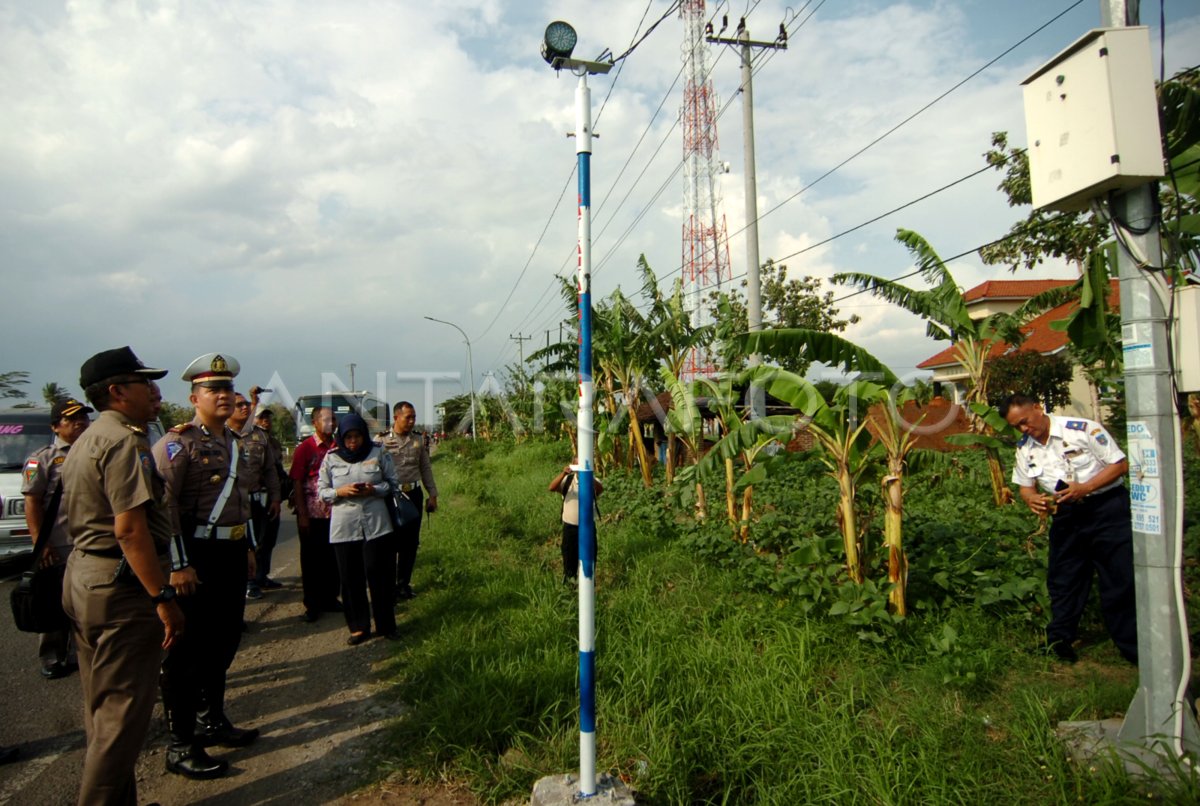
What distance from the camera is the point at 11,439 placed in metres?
8.09

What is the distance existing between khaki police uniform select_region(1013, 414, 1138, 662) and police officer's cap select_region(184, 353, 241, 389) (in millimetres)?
4967

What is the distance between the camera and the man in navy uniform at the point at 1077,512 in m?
3.95

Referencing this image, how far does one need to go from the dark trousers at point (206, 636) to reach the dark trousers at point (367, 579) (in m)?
1.14

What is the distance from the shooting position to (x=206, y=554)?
3.87 m

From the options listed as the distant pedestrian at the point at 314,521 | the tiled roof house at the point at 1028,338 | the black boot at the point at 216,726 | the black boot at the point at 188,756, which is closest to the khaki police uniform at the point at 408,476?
the distant pedestrian at the point at 314,521

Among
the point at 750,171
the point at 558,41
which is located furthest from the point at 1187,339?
the point at 750,171

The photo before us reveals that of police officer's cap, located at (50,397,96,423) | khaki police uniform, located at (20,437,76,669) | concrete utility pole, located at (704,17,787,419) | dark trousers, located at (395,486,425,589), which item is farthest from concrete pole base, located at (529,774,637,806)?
concrete utility pole, located at (704,17,787,419)

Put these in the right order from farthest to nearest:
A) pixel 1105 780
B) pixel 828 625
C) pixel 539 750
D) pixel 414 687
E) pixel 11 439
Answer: pixel 11 439 < pixel 828 625 < pixel 414 687 < pixel 539 750 < pixel 1105 780

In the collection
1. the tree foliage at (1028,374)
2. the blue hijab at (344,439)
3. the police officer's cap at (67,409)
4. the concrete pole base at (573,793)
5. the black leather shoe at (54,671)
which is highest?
the tree foliage at (1028,374)

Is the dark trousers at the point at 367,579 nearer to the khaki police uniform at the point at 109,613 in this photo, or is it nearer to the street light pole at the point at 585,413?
the khaki police uniform at the point at 109,613

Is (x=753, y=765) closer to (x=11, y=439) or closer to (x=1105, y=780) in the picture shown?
(x=1105, y=780)

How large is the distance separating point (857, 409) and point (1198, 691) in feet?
8.27

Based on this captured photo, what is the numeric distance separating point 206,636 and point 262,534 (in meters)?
2.40

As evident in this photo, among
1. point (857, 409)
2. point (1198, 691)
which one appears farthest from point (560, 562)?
point (1198, 691)
